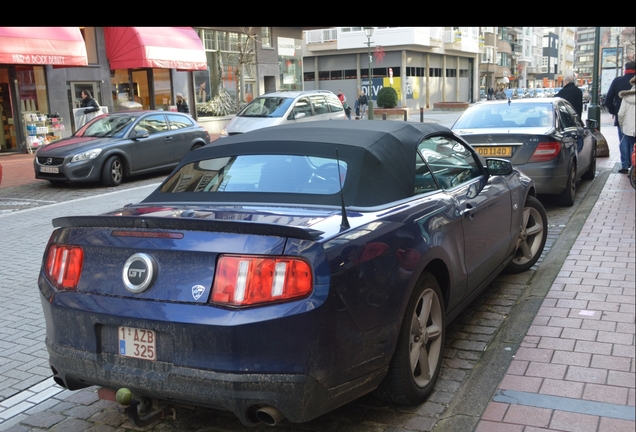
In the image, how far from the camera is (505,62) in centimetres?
8750

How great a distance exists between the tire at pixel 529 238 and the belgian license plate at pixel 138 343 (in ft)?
12.7

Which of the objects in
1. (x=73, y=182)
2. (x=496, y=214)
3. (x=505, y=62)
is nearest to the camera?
(x=496, y=214)

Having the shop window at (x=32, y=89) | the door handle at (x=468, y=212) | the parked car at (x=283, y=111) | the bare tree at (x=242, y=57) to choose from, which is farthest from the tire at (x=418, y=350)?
the bare tree at (x=242, y=57)

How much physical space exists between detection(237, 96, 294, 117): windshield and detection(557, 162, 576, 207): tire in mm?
9202

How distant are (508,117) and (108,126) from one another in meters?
9.13

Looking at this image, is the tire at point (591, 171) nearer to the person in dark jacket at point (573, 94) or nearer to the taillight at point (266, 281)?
the person in dark jacket at point (573, 94)

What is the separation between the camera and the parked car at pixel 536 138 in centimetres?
845

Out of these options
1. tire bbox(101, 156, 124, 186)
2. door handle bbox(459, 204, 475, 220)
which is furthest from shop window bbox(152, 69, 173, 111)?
door handle bbox(459, 204, 475, 220)

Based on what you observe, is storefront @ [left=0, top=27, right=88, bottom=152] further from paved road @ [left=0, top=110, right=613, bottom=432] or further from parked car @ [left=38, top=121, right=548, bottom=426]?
parked car @ [left=38, top=121, right=548, bottom=426]

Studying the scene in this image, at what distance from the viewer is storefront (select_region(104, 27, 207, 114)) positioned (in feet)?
76.5

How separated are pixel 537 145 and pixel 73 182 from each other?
31.4ft
